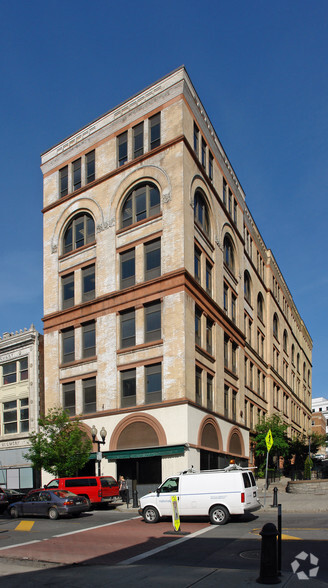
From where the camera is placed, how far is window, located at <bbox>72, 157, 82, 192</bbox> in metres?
44.8

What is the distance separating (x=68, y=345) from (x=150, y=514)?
2131cm

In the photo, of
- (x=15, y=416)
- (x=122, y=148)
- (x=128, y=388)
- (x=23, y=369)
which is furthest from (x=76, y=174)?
(x=15, y=416)

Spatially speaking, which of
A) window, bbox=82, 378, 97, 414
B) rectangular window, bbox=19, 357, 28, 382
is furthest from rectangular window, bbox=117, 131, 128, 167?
rectangular window, bbox=19, 357, 28, 382

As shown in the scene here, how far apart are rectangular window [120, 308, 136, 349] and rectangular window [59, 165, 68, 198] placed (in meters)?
12.8

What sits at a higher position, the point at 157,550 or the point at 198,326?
the point at 198,326

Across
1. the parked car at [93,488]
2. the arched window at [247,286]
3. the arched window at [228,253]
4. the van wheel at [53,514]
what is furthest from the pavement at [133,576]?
the arched window at [247,286]

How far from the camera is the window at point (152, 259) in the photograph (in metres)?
37.7

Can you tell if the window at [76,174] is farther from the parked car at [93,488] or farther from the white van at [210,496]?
the white van at [210,496]

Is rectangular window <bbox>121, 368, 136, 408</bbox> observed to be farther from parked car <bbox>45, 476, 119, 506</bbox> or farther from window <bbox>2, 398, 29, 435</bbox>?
window <bbox>2, 398, 29, 435</bbox>

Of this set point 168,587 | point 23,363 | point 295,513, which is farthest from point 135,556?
point 23,363

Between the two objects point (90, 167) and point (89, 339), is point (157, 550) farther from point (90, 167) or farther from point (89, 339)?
point (90, 167)

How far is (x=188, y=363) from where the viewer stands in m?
35.2

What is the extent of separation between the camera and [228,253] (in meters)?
48.8

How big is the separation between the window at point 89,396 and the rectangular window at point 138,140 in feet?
53.4
